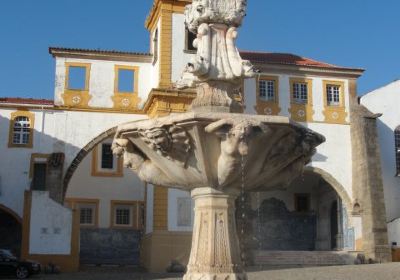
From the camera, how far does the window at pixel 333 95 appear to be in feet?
88.7

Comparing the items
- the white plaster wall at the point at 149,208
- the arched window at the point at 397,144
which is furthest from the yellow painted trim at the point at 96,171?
the arched window at the point at 397,144

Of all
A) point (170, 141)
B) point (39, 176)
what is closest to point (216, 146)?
point (170, 141)

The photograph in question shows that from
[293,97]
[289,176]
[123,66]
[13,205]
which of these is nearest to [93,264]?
[13,205]

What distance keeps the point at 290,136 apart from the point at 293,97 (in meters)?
19.4

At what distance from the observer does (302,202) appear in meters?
30.4

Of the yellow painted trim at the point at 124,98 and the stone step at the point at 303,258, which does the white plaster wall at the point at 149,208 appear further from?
the stone step at the point at 303,258

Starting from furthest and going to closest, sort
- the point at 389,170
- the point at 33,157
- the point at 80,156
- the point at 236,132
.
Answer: the point at 389,170
the point at 33,157
the point at 80,156
the point at 236,132

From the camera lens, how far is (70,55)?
83.8 feet

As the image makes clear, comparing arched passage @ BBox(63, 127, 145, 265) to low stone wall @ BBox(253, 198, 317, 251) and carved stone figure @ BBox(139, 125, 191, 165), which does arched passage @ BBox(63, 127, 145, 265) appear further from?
carved stone figure @ BBox(139, 125, 191, 165)

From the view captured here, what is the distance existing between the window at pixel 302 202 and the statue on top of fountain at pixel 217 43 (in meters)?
22.2

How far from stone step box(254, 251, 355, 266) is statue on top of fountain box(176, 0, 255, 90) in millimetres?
15308

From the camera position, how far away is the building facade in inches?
894

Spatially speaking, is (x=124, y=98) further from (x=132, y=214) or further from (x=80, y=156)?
(x=132, y=214)

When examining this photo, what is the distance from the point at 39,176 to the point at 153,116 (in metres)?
5.09
